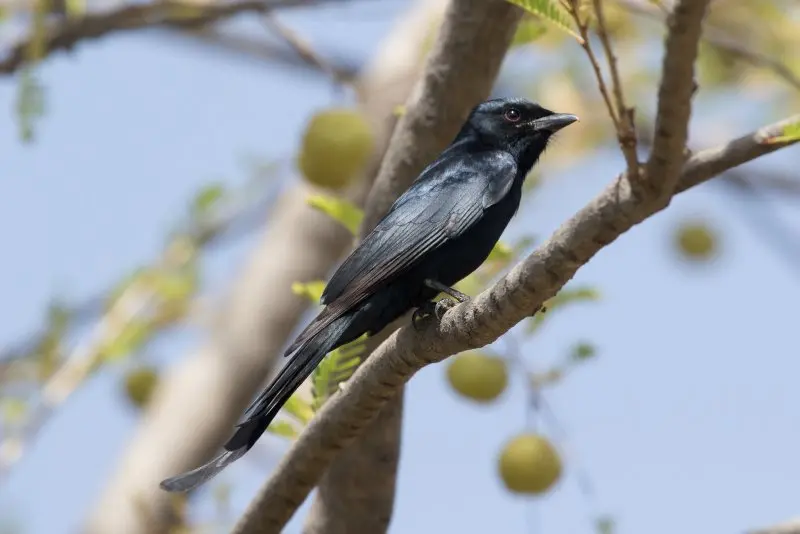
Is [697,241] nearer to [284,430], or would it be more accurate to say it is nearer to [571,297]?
[571,297]

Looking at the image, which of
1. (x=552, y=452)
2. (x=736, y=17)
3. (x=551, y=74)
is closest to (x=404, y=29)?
(x=551, y=74)

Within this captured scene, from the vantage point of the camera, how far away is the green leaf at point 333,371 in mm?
3531

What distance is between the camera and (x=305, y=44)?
4320mm

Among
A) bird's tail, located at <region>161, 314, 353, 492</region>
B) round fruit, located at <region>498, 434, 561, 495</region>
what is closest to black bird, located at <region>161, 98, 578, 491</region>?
bird's tail, located at <region>161, 314, 353, 492</region>

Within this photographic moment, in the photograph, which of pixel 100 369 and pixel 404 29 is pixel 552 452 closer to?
pixel 100 369

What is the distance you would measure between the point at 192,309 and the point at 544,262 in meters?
4.40

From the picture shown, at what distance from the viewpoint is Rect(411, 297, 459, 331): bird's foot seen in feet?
9.60

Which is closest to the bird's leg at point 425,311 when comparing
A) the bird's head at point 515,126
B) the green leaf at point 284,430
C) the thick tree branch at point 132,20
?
the green leaf at point 284,430

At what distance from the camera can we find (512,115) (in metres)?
4.25

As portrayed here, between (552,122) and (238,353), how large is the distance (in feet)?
9.82

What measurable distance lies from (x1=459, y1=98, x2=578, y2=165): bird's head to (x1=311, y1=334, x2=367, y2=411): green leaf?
0.81 m

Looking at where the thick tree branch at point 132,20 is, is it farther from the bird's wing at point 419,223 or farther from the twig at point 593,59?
the twig at point 593,59

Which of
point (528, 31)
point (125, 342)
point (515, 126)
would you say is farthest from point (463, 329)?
point (125, 342)

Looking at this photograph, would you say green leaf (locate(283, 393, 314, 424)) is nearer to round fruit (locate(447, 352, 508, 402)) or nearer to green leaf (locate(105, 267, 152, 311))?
round fruit (locate(447, 352, 508, 402))
